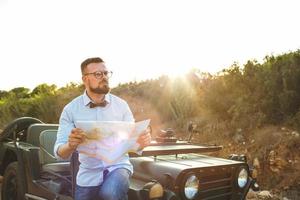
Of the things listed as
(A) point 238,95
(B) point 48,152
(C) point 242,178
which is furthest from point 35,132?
(A) point 238,95

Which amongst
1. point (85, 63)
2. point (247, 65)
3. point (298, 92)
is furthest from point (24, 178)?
point (247, 65)

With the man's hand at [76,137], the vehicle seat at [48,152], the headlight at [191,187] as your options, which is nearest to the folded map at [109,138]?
the man's hand at [76,137]

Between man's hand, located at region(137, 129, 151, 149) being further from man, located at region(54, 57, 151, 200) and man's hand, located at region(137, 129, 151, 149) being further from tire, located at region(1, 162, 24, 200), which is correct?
tire, located at region(1, 162, 24, 200)

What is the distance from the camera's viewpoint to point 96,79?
152 inches

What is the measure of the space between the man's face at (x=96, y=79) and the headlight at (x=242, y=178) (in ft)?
6.28

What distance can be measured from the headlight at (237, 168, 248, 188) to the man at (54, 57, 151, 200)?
1.58m

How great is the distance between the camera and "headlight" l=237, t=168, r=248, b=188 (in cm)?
491

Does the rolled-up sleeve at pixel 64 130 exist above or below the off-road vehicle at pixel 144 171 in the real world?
above

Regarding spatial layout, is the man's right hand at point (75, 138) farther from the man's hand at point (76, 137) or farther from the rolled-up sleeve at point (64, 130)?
the rolled-up sleeve at point (64, 130)

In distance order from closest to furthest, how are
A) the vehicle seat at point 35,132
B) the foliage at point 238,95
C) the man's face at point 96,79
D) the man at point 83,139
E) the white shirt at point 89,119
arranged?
the man at point 83,139 < the white shirt at point 89,119 < the man's face at point 96,79 < the vehicle seat at point 35,132 < the foliage at point 238,95

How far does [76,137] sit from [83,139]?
0.06 metres

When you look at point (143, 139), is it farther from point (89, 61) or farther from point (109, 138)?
point (89, 61)

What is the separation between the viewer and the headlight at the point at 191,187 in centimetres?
422

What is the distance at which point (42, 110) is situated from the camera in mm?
19234
